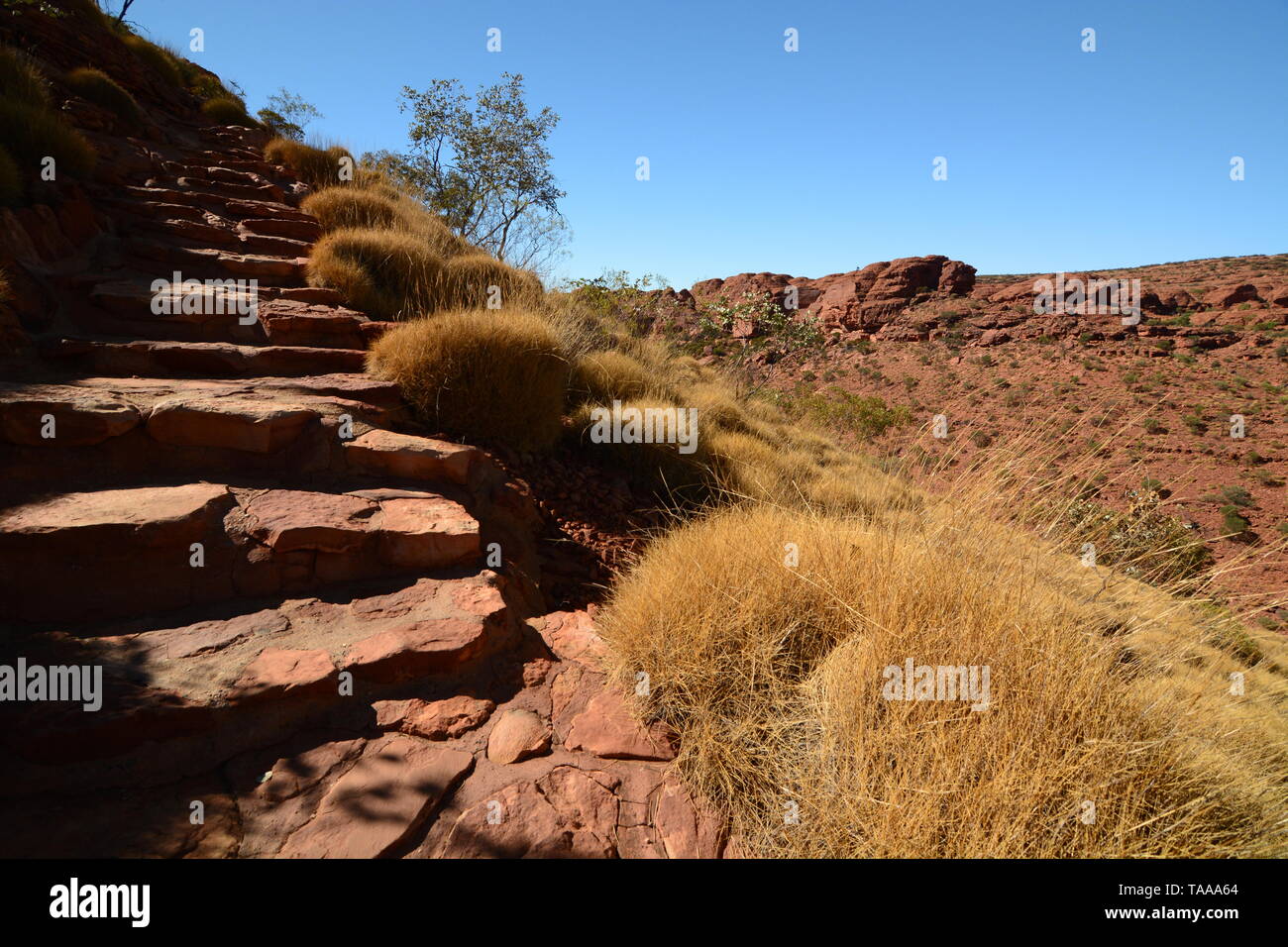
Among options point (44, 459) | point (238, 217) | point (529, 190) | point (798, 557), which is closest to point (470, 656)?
point (798, 557)

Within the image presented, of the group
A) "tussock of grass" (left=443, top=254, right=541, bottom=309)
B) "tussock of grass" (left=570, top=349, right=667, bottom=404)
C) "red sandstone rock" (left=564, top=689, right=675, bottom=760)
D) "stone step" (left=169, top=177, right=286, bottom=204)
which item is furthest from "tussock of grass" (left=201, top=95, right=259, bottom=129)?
"red sandstone rock" (left=564, top=689, right=675, bottom=760)

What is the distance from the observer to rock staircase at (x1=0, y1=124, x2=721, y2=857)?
164 cm

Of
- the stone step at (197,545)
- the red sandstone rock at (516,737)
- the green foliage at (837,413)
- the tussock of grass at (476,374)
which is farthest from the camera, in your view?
the green foliage at (837,413)

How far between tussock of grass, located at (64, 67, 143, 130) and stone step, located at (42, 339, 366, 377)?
677 centimetres

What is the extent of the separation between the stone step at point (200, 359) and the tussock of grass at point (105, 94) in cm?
677

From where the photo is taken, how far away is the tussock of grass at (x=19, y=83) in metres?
5.62

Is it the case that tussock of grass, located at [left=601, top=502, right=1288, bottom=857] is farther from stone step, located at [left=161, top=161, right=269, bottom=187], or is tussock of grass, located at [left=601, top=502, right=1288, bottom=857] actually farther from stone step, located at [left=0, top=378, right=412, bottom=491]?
stone step, located at [left=161, top=161, right=269, bottom=187]

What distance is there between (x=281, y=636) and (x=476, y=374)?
88.8 inches

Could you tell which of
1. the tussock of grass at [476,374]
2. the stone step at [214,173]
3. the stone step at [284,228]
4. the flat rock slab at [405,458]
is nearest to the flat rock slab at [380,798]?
the flat rock slab at [405,458]

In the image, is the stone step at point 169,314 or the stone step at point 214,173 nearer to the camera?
Result: the stone step at point 169,314

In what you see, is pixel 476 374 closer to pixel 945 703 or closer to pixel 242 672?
pixel 242 672

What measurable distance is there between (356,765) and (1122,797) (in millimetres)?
2262

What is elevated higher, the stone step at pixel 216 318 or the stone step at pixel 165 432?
the stone step at pixel 216 318

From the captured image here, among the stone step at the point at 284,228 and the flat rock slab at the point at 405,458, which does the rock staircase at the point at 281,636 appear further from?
the stone step at the point at 284,228
